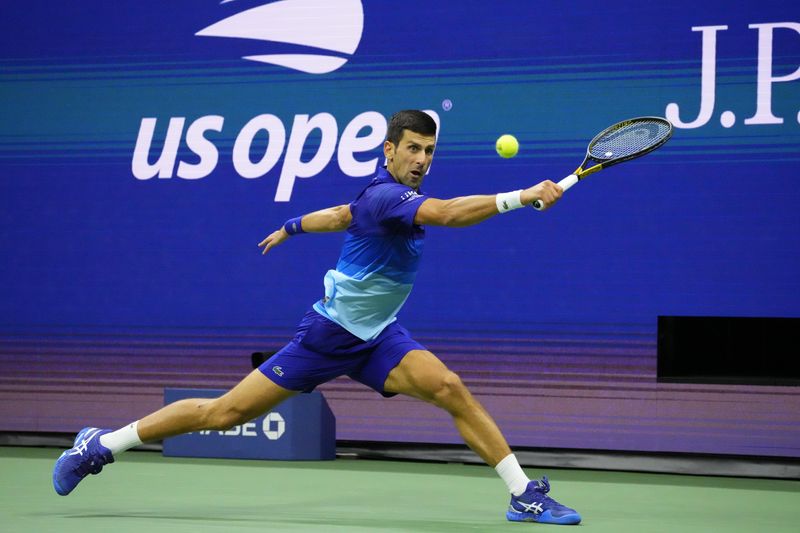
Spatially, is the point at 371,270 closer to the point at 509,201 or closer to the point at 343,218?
the point at 343,218

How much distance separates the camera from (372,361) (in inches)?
232

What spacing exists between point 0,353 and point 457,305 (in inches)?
133

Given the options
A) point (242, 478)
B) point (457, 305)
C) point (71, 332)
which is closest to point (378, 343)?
point (242, 478)

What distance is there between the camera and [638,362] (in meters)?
8.10

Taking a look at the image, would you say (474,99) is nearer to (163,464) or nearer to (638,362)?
(638,362)

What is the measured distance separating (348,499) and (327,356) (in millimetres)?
1134

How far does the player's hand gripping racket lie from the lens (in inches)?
224

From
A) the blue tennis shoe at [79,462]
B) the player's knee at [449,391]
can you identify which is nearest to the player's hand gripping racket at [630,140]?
the player's knee at [449,391]

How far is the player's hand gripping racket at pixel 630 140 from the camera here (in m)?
5.68

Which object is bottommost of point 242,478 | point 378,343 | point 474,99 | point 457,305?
point 242,478

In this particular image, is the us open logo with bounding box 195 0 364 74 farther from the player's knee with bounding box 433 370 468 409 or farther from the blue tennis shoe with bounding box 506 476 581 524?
the blue tennis shoe with bounding box 506 476 581 524

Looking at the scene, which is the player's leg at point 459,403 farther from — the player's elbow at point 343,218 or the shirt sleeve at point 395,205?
the player's elbow at point 343,218

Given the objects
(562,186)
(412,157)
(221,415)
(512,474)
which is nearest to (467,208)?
(562,186)

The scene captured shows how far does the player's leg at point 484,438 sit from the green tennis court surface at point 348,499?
9 cm
